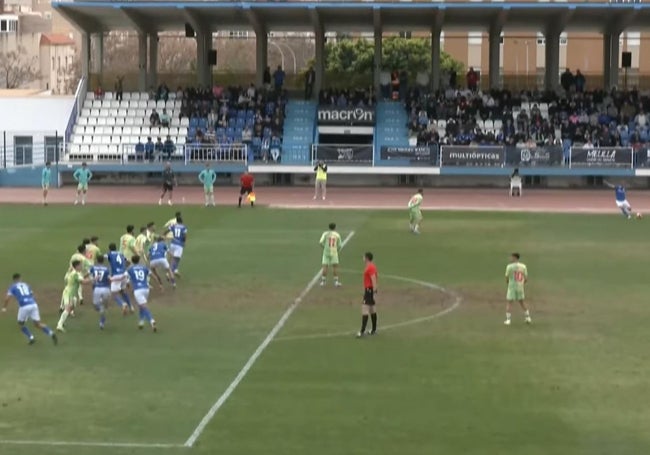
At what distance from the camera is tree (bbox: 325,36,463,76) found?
9212 centimetres

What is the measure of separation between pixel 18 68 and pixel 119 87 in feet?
226

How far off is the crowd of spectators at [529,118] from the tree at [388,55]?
84.2 feet

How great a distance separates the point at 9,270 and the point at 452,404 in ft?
55.0

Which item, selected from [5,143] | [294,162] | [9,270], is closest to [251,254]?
[9,270]

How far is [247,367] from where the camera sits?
20.4 m

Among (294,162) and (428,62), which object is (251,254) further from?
(428,62)

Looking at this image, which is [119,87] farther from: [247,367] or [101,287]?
[247,367]

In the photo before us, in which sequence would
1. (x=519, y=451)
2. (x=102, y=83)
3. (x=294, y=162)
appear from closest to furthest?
(x=519, y=451) → (x=294, y=162) → (x=102, y=83)

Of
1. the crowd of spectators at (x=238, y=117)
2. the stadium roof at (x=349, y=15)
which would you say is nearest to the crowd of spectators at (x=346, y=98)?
the crowd of spectators at (x=238, y=117)

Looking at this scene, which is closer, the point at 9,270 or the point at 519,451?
the point at 519,451

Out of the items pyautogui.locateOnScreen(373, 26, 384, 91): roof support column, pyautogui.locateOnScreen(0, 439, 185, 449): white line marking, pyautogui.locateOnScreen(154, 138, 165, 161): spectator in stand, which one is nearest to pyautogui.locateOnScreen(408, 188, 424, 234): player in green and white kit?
pyautogui.locateOnScreen(154, 138, 165, 161): spectator in stand

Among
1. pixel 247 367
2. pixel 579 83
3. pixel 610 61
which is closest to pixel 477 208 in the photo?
pixel 579 83

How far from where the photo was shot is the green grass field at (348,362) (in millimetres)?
16328

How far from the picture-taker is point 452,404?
1789cm
